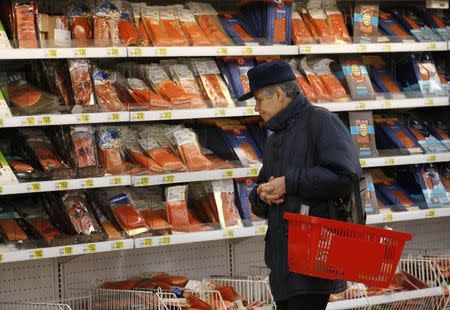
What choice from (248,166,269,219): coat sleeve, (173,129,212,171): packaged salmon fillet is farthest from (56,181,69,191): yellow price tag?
(248,166,269,219): coat sleeve

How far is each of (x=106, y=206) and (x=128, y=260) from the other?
444 millimetres

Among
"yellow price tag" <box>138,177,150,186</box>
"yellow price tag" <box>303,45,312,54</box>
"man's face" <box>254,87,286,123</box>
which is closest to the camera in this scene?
"man's face" <box>254,87,286,123</box>

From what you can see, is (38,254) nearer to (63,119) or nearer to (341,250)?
(63,119)

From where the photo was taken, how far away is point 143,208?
17.2 feet

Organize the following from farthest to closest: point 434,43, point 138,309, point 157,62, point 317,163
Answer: point 434,43 < point 157,62 < point 138,309 < point 317,163

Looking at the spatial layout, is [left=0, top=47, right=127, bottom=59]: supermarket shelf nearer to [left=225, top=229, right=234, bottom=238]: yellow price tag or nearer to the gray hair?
[left=225, top=229, right=234, bottom=238]: yellow price tag

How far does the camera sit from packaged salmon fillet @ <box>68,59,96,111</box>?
5016 millimetres

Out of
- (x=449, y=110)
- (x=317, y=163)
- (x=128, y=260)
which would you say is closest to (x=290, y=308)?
(x=317, y=163)

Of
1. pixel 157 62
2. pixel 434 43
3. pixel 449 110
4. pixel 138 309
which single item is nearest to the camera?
pixel 138 309

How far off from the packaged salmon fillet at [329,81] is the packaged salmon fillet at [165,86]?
0.95m

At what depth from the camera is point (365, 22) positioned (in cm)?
593

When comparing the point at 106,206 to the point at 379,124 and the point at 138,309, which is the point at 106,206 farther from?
the point at 379,124

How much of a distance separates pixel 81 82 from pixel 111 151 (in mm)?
393

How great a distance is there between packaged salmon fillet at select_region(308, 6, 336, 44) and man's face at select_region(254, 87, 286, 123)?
2032mm
